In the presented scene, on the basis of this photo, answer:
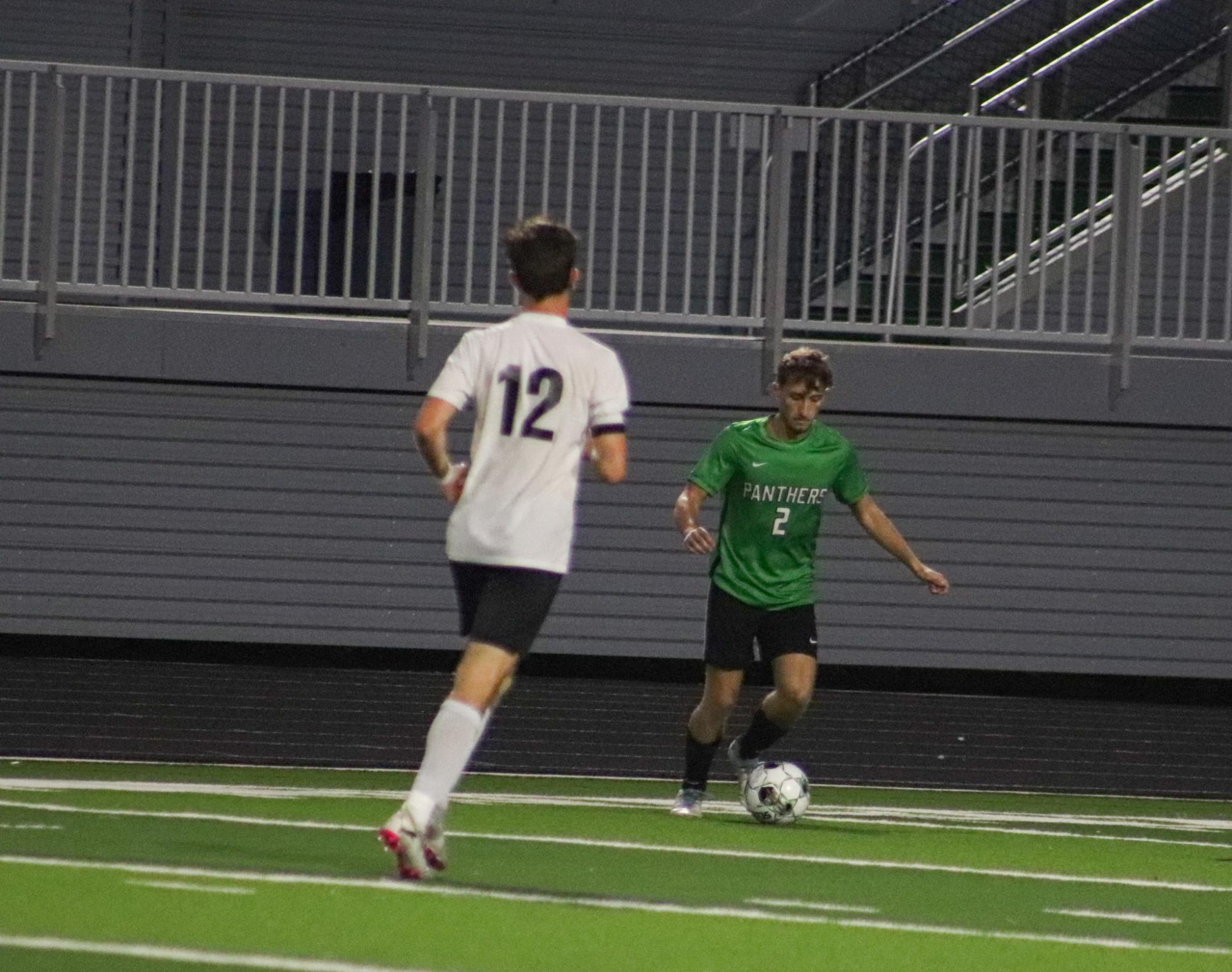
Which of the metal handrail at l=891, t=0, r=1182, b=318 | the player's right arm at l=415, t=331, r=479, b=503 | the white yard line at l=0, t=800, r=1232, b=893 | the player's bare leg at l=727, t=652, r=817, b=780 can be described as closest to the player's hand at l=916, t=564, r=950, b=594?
the player's bare leg at l=727, t=652, r=817, b=780

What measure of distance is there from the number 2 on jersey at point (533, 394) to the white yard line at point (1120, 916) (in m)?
2.01

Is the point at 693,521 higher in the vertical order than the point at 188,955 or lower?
higher

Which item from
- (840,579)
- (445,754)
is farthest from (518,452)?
(840,579)

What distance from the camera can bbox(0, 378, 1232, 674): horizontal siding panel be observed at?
52.2ft

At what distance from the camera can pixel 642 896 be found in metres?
6.70

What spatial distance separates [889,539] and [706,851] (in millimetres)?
2056

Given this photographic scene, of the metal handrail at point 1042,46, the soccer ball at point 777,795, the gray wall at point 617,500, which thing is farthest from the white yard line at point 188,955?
the metal handrail at point 1042,46

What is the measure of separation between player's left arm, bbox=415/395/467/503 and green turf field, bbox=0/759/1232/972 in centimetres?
110

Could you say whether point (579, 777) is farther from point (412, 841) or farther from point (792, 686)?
point (412, 841)

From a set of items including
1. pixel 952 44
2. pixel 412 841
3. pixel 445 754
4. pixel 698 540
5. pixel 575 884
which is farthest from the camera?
pixel 952 44

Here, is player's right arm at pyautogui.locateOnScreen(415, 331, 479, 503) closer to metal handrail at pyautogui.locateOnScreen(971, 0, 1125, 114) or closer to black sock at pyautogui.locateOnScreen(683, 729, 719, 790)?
black sock at pyautogui.locateOnScreen(683, 729, 719, 790)

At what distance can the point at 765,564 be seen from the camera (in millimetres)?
9812

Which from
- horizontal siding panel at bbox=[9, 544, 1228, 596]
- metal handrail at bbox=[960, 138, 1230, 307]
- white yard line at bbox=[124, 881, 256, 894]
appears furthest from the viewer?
horizontal siding panel at bbox=[9, 544, 1228, 596]

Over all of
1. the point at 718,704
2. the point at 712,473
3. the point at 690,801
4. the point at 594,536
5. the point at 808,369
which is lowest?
the point at 690,801
